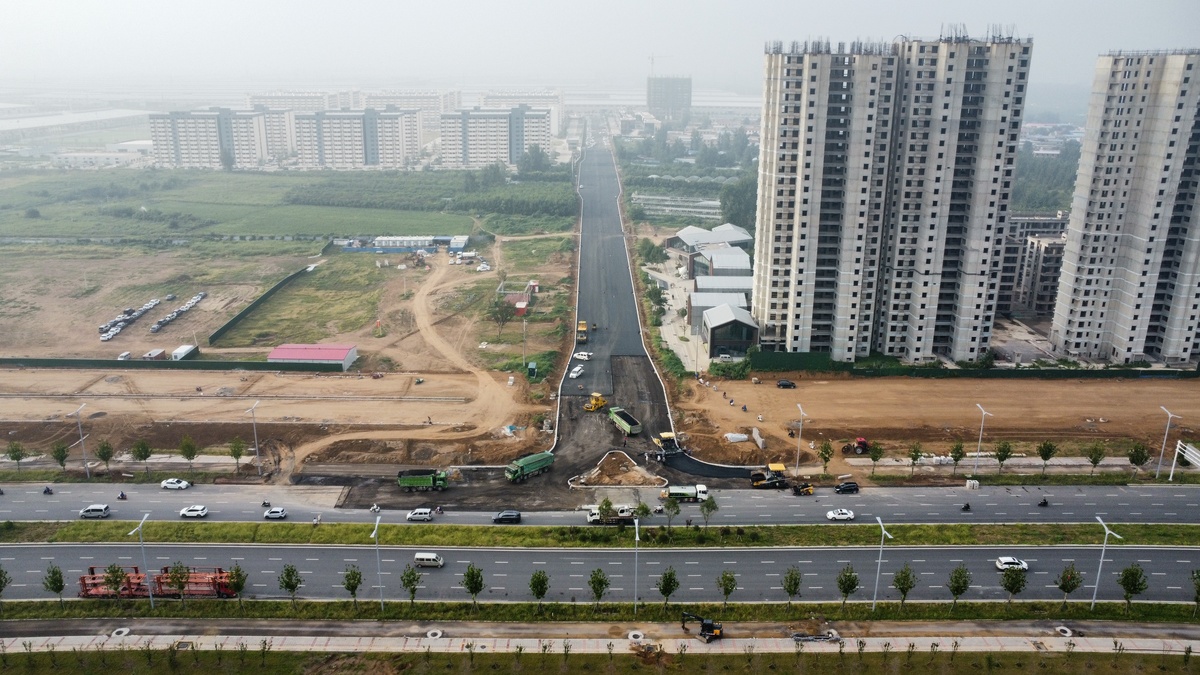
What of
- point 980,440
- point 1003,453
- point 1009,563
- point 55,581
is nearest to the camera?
point 55,581

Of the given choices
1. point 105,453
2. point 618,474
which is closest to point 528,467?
point 618,474

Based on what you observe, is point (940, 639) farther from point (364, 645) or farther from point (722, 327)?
point (722, 327)

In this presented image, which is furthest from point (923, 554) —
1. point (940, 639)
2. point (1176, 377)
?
point (1176, 377)

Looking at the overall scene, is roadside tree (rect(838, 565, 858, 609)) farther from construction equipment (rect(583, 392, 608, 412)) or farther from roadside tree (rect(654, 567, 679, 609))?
construction equipment (rect(583, 392, 608, 412))

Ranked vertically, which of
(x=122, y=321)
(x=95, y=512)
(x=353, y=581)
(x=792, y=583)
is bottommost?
(x=95, y=512)

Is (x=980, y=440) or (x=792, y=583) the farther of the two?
(x=980, y=440)

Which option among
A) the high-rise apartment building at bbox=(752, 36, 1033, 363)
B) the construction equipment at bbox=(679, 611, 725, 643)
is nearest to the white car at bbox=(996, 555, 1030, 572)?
the construction equipment at bbox=(679, 611, 725, 643)

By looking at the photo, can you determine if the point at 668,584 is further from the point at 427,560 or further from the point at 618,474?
the point at 618,474

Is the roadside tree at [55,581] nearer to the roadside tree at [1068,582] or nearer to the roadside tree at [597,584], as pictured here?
the roadside tree at [597,584]
